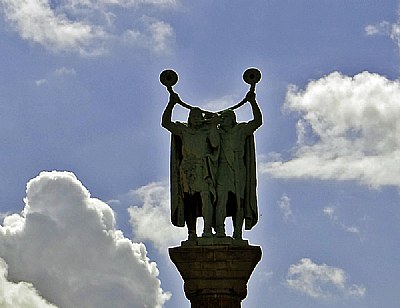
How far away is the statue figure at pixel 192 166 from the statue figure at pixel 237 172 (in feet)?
0.95

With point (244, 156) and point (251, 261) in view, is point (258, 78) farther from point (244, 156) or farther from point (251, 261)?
point (251, 261)

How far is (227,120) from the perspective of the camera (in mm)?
45625

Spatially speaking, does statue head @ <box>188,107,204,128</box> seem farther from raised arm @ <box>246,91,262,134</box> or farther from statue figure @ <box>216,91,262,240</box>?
raised arm @ <box>246,91,262,134</box>

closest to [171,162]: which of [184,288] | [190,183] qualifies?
[190,183]

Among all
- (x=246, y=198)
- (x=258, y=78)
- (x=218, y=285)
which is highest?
(x=258, y=78)

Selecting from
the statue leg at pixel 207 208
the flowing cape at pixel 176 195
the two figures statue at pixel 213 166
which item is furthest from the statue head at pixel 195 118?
the statue leg at pixel 207 208

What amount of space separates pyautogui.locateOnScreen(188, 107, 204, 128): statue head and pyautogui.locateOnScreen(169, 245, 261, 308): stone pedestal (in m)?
3.97

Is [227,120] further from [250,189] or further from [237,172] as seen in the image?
[250,189]

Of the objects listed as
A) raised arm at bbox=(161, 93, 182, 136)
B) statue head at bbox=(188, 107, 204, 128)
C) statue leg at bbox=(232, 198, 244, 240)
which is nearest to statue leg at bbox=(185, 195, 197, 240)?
statue leg at bbox=(232, 198, 244, 240)

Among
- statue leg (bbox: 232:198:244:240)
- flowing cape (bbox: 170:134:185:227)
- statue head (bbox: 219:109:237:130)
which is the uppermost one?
statue head (bbox: 219:109:237:130)

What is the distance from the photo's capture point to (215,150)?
1783 inches

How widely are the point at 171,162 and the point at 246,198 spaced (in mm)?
2547

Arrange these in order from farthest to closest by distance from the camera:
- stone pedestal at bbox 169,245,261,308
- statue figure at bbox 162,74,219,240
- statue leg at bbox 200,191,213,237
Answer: statue figure at bbox 162,74,219,240, statue leg at bbox 200,191,213,237, stone pedestal at bbox 169,245,261,308

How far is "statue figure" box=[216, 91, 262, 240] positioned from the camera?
148ft
